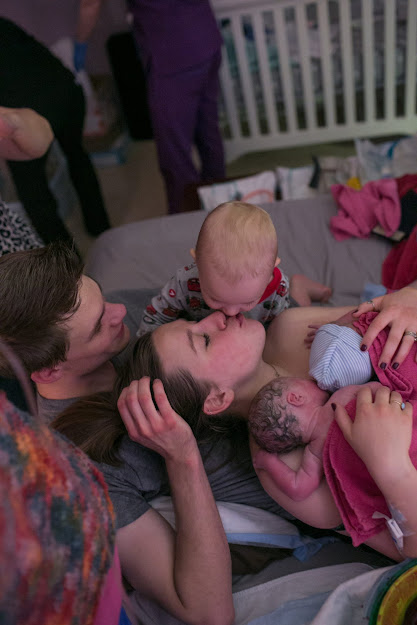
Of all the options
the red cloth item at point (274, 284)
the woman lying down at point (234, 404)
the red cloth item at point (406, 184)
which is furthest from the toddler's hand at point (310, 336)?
the red cloth item at point (406, 184)

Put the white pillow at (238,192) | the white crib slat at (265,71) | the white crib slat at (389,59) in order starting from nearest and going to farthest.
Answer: the white pillow at (238,192), the white crib slat at (389,59), the white crib slat at (265,71)

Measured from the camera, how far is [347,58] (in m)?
2.78

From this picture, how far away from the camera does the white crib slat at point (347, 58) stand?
264cm

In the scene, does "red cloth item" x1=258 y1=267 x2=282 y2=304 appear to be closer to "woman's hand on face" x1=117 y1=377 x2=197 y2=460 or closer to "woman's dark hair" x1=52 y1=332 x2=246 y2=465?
"woman's dark hair" x1=52 y1=332 x2=246 y2=465

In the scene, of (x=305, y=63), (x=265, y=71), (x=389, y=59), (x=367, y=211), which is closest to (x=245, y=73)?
(x=265, y=71)

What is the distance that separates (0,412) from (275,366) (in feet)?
2.91

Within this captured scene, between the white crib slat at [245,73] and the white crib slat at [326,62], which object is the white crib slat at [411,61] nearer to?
the white crib slat at [326,62]

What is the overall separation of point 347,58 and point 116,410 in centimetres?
250

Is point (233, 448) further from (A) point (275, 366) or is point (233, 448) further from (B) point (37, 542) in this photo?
(B) point (37, 542)

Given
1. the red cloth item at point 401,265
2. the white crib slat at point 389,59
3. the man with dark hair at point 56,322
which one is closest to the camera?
the man with dark hair at point 56,322

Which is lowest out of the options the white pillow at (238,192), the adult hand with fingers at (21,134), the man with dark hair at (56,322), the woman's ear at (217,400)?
the white pillow at (238,192)

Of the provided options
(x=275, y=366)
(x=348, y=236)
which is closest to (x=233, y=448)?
(x=275, y=366)

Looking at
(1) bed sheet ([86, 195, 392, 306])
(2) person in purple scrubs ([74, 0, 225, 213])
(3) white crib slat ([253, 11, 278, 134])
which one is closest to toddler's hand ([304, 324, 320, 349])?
(1) bed sheet ([86, 195, 392, 306])

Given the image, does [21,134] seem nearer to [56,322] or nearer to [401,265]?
[56,322]
